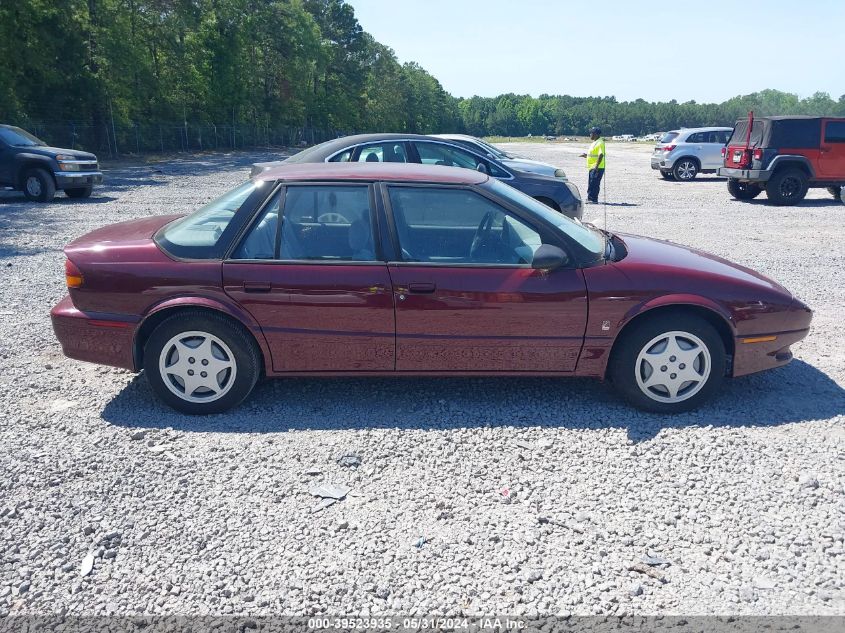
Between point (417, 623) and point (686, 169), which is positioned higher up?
point (686, 169)

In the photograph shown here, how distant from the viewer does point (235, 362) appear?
13.8 ft

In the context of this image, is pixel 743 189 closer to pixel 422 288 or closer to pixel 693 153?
pixel 693 153

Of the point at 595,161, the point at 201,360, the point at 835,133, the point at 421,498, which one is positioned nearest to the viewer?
the point at 421,498

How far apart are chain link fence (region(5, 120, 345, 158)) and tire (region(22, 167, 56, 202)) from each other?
51.9 feet

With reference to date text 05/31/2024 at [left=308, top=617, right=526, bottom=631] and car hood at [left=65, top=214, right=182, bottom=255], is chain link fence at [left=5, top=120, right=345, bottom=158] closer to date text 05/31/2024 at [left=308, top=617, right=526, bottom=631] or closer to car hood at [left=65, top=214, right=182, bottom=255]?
car hood at [left=65, top=214, right=182, bottom=255]

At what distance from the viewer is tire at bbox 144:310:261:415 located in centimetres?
416

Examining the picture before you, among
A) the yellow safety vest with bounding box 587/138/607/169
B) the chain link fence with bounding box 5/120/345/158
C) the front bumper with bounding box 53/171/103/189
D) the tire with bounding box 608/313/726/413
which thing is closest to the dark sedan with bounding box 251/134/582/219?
the yellow safety vest with bounding box 587/138/607/169

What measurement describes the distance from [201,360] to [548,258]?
7.59 ft

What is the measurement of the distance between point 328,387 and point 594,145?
12.2 meters

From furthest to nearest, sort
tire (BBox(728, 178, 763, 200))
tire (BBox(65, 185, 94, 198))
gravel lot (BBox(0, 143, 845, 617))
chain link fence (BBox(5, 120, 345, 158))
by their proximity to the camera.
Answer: chain link fence (BBox(5, 120, 345, 158)) < tire (BBox(728, 178, 763, 200)) < tire (BBox(65, 185, 94, 198)) < gravel lot (BBox(0, 143, 845, 617))

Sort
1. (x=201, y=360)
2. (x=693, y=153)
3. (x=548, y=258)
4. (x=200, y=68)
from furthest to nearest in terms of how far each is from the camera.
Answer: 1. (x=200, y=68)
2. (x=693, y=153)
3. (x=201, y=360)
4. (x=548, y=258)

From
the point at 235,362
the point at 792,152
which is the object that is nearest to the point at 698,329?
the point at 235,362

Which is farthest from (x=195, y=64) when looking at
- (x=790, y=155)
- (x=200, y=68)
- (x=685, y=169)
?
(x=790, y=155)

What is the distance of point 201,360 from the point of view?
4211 millimetres
